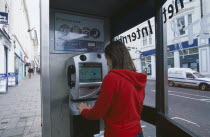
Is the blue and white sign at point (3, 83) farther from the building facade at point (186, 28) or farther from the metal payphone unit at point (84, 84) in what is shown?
the building facade at point (186, 28)

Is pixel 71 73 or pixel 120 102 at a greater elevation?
→ pixel 71 73

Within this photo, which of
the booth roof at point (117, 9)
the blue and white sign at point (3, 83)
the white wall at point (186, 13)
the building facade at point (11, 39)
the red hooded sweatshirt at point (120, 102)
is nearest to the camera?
the red hooded sweatshirt at point (120, 102)

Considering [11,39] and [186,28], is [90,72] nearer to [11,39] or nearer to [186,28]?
[186,28]

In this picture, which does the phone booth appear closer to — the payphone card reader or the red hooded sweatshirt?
the payphone card reader

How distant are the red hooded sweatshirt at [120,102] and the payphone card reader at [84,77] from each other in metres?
0.46

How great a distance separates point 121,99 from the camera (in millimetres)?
1200

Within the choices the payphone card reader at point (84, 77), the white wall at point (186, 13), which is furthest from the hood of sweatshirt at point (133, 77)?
the white wall at point (186, 13)

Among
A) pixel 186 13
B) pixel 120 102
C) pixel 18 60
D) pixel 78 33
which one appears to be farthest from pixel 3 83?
pixel 18 60

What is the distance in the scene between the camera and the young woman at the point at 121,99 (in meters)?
1.19

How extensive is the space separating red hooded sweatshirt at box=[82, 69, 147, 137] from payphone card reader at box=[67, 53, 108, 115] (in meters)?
0.46

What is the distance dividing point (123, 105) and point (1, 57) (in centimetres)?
1113

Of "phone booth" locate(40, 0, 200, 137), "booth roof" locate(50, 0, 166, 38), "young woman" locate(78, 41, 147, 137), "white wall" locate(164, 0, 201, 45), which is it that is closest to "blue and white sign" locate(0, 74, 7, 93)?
"phone booth" locate(40, 0, 200, 137)

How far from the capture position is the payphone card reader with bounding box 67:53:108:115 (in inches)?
67.1

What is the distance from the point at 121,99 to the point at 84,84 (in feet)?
2.12
